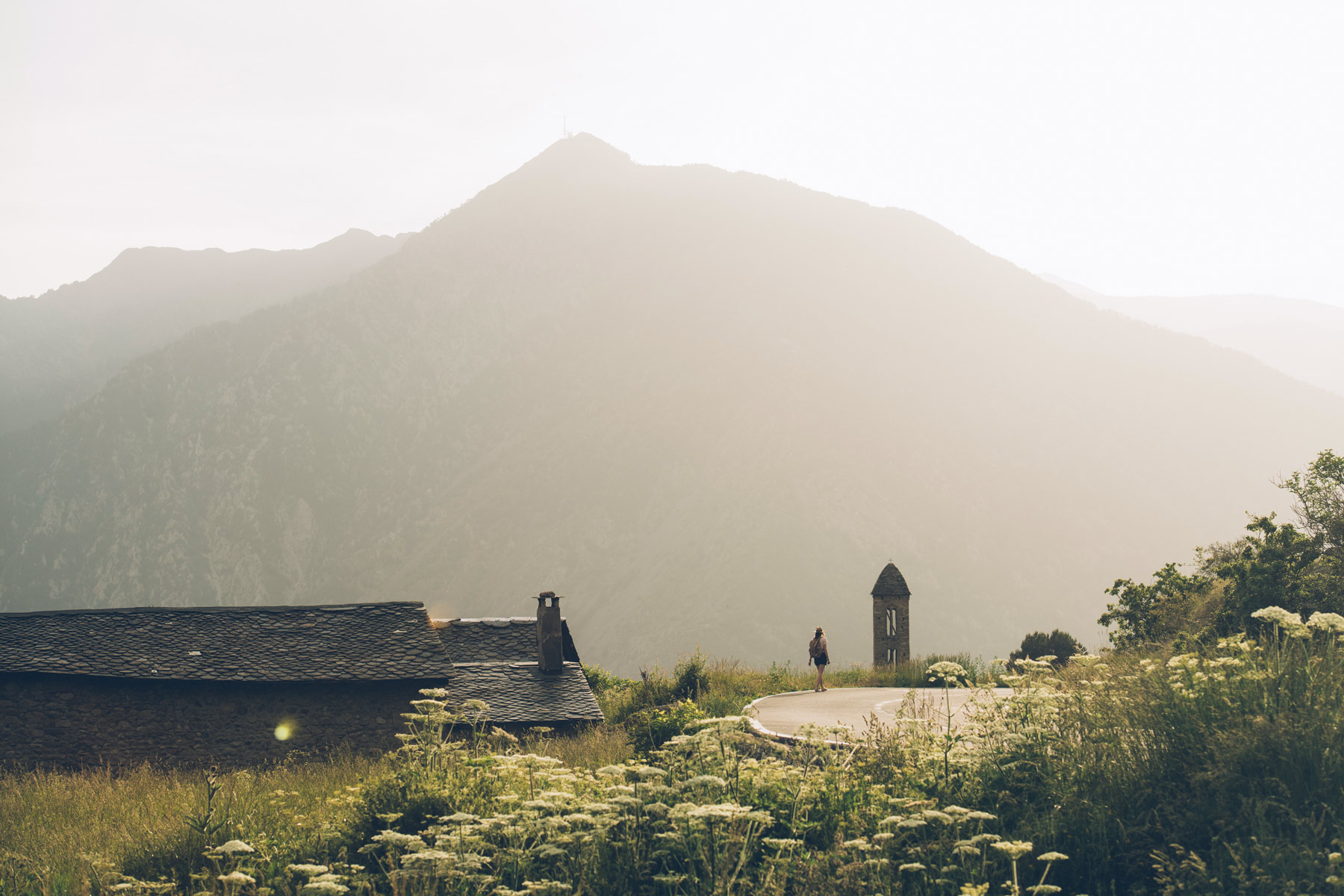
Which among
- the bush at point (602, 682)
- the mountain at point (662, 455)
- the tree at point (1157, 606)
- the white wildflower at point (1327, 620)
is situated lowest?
the bush at point (602, 682)

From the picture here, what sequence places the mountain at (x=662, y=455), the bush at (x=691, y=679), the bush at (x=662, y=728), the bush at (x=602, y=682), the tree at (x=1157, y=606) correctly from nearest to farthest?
the bush at (x=662, y=728)
the tree at (x=1157, y=606)
the bush at (x=691, y=679)
the bush at (x=602, y=682)
the mountain at (x=662, y=455)

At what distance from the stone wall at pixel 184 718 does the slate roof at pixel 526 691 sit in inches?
70.2

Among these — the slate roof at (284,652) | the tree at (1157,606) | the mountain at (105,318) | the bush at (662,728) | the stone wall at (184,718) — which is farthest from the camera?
the mountain at (105,318)

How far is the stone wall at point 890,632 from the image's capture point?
27734 mm

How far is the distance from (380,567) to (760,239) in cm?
11324

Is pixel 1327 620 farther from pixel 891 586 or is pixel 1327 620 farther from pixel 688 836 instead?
pixel 891 586

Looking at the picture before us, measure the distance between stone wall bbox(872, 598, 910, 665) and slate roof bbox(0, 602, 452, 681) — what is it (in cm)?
1483

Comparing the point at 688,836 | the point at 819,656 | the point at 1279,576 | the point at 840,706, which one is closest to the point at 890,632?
the point at 819,656

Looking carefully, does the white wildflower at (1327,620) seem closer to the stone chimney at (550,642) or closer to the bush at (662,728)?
the bush at (662,728)

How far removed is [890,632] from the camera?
2809 cm

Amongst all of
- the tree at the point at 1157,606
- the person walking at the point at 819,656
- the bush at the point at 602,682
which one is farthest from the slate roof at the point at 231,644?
the tree at the point at 1157,606

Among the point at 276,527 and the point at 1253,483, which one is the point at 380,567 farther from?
the point at 1253,483

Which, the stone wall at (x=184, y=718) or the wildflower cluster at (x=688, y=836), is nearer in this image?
the wildflower cluster at (x=688, y=836)

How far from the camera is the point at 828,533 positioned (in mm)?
123875
